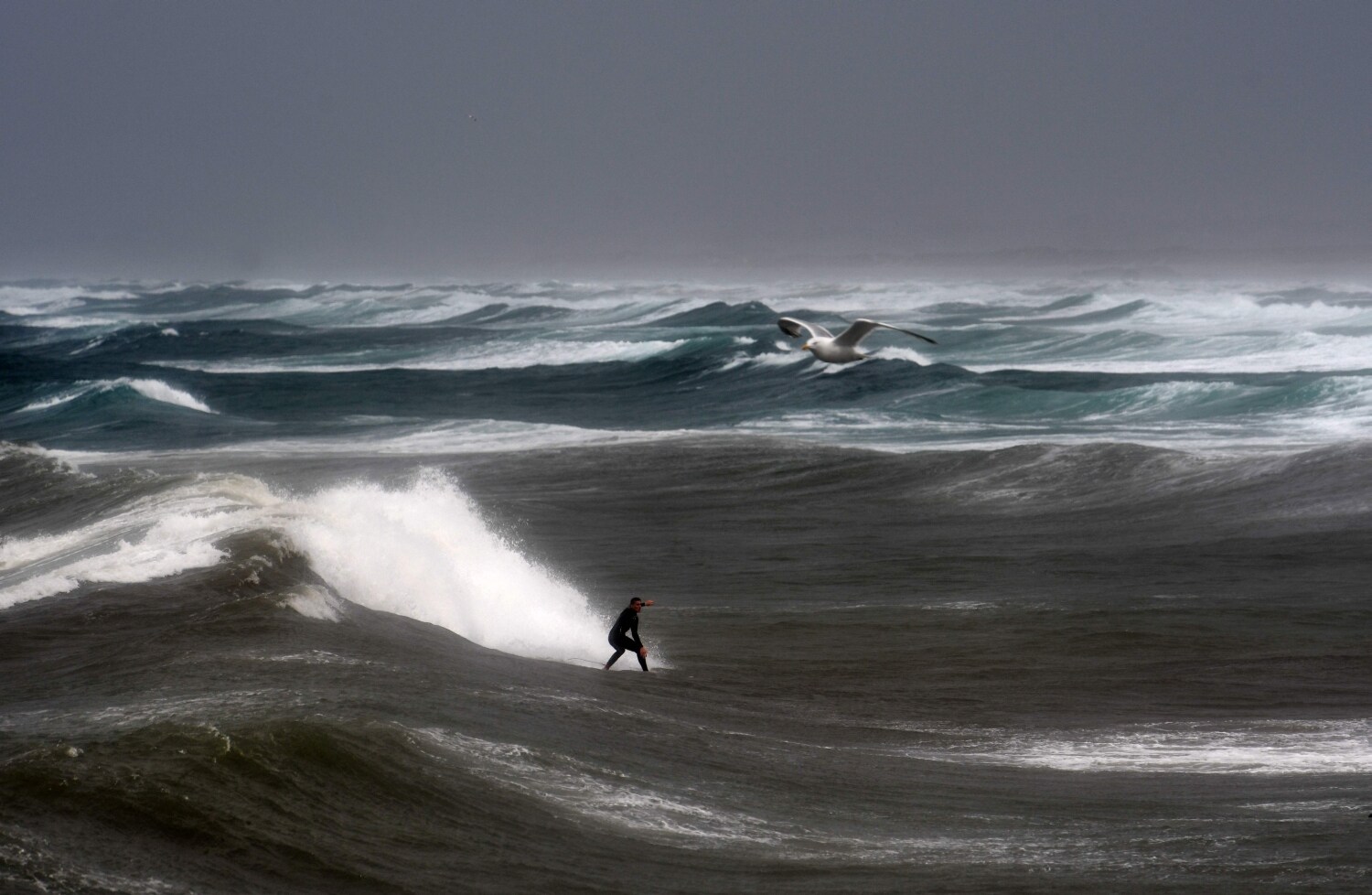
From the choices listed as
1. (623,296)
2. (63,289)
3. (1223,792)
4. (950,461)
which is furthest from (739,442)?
(63,289)

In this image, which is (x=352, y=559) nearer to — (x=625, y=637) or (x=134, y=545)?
(x=134, y=545)

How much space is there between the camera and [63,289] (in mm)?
146875

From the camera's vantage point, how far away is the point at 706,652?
46.6ft

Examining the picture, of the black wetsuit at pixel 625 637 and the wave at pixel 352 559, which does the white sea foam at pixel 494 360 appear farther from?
the black wetsuit at pixel 625 637

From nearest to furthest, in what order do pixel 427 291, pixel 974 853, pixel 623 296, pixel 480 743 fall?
pixel 974 853 → pixel 480 743 → pixel 623 296 → pixel 427 291

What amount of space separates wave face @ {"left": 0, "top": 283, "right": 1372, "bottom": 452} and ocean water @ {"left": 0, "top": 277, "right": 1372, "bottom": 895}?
0.46 meters

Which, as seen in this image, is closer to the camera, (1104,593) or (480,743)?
(480,743)

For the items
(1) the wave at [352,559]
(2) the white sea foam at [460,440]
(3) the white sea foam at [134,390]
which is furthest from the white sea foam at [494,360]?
(1) the wave at [352,559]

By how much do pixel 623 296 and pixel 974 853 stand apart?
94319 millimetres

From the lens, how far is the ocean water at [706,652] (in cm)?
764

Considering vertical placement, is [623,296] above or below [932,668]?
above

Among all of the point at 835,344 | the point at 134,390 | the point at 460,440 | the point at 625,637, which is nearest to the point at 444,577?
the point at 625,637

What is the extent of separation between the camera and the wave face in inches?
1291

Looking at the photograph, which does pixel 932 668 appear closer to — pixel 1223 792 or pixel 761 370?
pixel 1223 792
